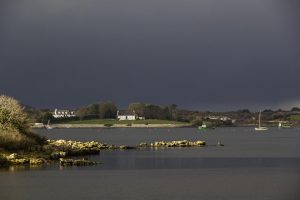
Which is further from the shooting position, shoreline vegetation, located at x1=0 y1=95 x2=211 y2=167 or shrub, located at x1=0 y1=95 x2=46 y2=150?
shrub, located at x1=0 y1=95 x2=46 y2=150

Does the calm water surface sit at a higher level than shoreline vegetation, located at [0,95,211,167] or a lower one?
lower

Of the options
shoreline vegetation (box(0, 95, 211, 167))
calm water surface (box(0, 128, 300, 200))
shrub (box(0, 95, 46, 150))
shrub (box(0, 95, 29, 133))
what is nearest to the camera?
calm water surface (box(0, 128, 300, 200))

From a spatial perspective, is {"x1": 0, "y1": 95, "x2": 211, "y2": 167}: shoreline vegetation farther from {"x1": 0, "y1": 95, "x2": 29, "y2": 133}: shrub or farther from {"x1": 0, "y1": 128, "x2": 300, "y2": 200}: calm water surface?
{"x1": 0, "y1": 128, "x2": 300, "y2": 200}: calm water surface

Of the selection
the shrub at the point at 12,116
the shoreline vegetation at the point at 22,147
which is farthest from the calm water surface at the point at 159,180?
the shrub at the point at 12,116

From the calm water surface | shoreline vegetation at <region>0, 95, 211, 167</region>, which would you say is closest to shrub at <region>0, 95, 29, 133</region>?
shoreline vegetation at <region>0, 95, 211, 167</region>

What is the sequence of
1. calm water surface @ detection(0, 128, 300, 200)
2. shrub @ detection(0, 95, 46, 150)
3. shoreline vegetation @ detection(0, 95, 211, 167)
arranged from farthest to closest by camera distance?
1. shrub @ detection(0, 95, 46, 150)
2. shoreline vegetation @ detection(0, 95, 211, 167)
3. calm water surface @ detection(0, 128, 300, 200)

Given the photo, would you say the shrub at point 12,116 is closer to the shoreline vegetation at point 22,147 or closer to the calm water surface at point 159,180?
the shoreline vegetation at point 22,147

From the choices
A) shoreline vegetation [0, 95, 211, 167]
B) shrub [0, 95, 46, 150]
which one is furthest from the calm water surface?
shrub [0, 95, 46, 150]

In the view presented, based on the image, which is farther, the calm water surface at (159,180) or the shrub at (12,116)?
the shrub at (12,116)

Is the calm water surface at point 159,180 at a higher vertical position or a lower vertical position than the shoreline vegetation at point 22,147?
lower

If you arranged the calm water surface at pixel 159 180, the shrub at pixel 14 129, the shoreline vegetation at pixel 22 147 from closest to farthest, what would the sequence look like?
the calm water surface at pixel 159 180, the shoreline vegetation at pixel 22 147, the shrub at pixel 14 129

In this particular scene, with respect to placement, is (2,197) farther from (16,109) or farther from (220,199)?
(16,109)

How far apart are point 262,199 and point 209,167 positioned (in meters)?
23.2

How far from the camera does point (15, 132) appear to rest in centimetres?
7062
